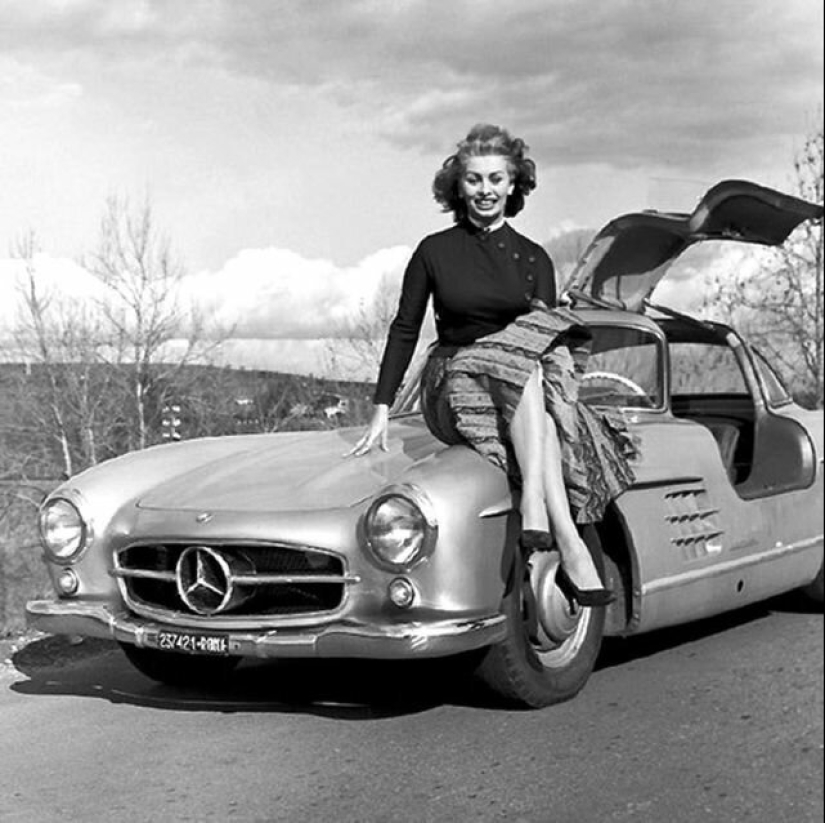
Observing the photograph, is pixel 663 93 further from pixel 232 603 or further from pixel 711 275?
pixel 232 603

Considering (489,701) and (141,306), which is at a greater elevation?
(141,306)

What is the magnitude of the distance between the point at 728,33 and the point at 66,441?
2.94ft

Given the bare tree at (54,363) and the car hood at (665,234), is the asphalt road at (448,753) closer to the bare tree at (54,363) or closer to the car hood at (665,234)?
the bare tree at (54,363)

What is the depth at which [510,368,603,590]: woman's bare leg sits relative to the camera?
6.89 feet

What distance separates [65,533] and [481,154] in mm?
1126

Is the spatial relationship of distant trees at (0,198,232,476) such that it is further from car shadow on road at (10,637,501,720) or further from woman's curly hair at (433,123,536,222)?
car shadow on road at (10,637,501,720)

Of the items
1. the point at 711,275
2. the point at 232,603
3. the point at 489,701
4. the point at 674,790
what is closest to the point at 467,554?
the point at 489,701

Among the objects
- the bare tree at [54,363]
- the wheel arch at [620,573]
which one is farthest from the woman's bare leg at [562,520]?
the bare tree at [54,363]

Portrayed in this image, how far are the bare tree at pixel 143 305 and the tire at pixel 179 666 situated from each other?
0.86m

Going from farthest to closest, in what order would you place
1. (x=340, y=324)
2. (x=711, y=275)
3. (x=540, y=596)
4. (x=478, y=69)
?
(x=540, y=596)
(x=711, y=275)
(x=340, y=324)
(x=478, y=69)

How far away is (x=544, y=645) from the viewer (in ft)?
7.90

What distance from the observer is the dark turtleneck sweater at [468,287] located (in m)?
2.04

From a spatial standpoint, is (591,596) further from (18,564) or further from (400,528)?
(18,564)

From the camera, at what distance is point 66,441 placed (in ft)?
5.01
